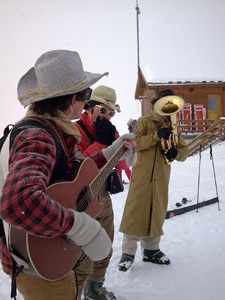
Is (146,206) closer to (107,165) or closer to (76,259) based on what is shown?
(107,165)

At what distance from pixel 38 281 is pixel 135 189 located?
2.15 metres

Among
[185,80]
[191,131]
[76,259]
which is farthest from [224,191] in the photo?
[185,80]

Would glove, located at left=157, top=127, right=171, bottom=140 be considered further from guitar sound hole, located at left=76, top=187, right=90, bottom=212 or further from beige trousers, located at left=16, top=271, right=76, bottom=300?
beige trousers, located at left=16, top=271, right=76, bottom=300

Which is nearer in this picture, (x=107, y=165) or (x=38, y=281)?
(x=38, y=281)

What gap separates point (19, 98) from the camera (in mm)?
1516

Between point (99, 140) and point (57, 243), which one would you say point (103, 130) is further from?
point (57, 243)

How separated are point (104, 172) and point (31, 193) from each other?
3.06ft

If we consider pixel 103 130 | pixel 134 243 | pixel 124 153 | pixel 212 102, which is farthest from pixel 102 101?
pixel 212 102

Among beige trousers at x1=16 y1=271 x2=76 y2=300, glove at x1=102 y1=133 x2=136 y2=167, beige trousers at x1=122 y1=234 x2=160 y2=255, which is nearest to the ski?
beige trousers at x1=122 y1=234 x2=160 y2=255

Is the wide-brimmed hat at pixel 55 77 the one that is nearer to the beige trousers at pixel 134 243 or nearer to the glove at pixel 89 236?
the glove at pixel 89 236

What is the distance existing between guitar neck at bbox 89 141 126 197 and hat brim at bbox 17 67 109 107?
540 millimetres

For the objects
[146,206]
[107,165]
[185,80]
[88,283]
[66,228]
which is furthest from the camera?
[185,80]

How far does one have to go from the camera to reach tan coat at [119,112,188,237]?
3332mm

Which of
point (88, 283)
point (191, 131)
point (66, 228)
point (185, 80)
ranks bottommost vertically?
point (191, 131)
